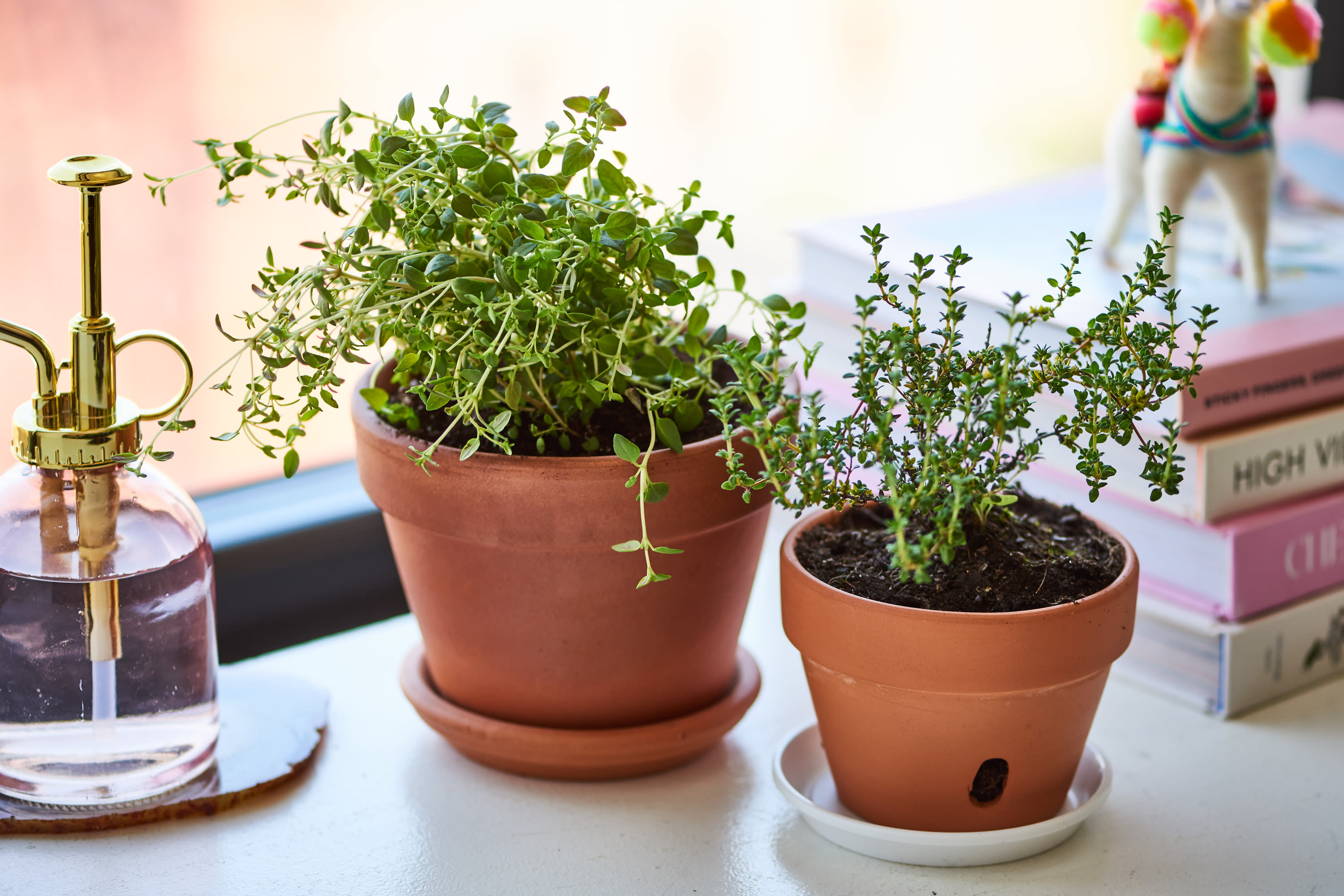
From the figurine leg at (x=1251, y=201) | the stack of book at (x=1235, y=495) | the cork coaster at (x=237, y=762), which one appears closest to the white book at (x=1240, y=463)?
the stack of book at (x=1235, y=495)

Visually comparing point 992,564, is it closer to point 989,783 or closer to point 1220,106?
point 989,783

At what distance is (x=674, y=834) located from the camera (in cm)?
64

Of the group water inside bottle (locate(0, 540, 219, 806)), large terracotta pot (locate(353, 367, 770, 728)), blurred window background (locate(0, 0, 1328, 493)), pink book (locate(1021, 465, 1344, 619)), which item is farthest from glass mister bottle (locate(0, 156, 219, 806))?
pink book (locate(1021, 465, 1344, 619))

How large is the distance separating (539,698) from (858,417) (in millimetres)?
225

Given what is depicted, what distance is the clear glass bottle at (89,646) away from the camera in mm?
613

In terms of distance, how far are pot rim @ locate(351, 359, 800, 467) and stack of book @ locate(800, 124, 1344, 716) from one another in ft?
0.81

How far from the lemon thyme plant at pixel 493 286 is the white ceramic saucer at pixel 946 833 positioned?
0.15m

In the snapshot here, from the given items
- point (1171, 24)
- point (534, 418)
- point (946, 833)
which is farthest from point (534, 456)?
point (1171, 24)

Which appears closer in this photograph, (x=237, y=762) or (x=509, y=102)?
(x=237, y=762)

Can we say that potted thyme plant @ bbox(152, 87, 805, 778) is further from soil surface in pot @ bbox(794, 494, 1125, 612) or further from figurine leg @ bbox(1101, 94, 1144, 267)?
figurine leg @ bbox(1101, 94, 1144, 267)

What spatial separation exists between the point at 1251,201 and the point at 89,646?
749 mm

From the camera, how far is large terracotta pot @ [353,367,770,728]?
60 cm

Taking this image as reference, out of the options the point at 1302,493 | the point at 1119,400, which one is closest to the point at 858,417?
the point at 1119,400

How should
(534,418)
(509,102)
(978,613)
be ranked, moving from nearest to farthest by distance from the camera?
(978,613), (534,418), (509,102)
